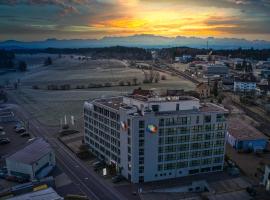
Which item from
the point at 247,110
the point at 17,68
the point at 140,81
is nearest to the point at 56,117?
the point at 247,110

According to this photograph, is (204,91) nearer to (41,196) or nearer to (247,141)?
(247,141)

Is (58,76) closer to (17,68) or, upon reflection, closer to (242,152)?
(17,68)

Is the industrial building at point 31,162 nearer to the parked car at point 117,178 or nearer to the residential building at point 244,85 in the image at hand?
the parked car at point 117,178

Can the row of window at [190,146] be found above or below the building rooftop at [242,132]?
above

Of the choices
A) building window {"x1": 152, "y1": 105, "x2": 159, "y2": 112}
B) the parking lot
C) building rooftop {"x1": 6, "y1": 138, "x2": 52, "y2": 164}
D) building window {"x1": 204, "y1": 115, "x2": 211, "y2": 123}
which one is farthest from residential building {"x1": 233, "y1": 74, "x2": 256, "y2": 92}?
building rooftop {"x1": 6, "y1": 138, "x2": 52, "y2": 164}

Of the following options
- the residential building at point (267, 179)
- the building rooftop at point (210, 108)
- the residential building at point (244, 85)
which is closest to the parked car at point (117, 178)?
the building rooftop at point (210, 108)

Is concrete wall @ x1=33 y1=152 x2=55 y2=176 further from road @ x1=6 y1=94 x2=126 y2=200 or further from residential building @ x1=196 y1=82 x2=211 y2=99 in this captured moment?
residential building @ x1=196 y1=82 x2=211 y2=99

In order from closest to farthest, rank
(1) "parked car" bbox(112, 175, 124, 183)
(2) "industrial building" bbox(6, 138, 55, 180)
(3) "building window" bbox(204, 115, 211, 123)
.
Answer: (1) "parked car" bbox(112, 175, 124, 183) < (2) "industrial building" bbox(6, 138, 55, 180) < (3) "building window" bbox(204, 115, 211, 123)

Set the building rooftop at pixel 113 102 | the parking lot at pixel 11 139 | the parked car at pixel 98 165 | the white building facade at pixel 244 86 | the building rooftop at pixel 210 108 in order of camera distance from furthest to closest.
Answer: the white building facade at pixel 244 86, the parking lot at pixel 11 139, the building rooftop at pixel 113 102, the parked car at pixel 98 165, the building rooftop at pixel 210 108
